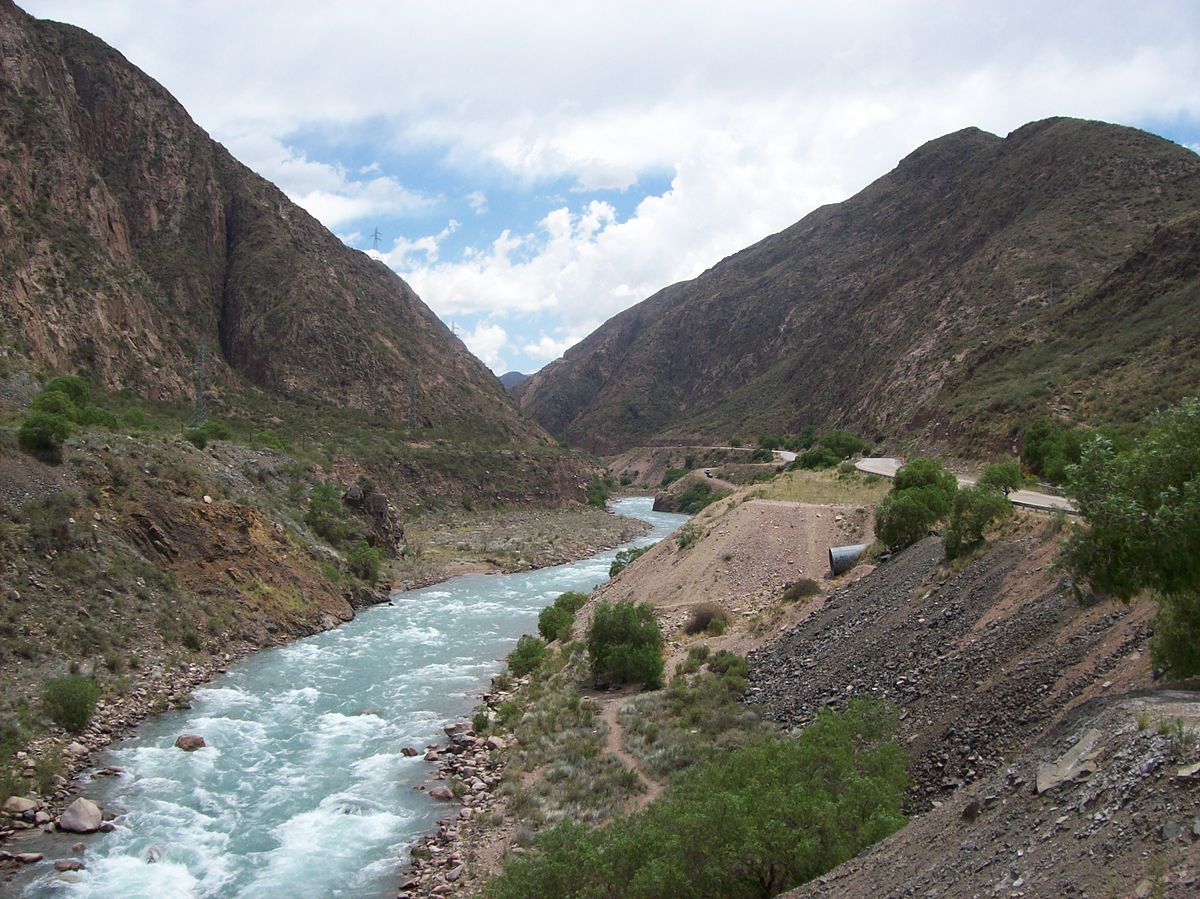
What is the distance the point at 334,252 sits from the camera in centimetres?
9944

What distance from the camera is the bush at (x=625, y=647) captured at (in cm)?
2092

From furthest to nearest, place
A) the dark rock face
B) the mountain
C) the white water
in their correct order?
the mountain
the dark rock face
the white water

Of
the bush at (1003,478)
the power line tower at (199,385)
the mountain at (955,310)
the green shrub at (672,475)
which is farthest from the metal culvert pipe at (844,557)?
the green shrub at (672,475)

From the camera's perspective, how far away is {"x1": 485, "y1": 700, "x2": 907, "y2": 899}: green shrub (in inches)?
376

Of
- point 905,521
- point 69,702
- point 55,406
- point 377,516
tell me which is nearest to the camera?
point 69,702

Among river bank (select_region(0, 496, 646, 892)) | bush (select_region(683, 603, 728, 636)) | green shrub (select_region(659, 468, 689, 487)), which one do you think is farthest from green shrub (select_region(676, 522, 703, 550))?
green shrub (select_region(659, 468, 689, 487))

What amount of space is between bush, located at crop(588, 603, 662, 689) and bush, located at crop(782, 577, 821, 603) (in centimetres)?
431

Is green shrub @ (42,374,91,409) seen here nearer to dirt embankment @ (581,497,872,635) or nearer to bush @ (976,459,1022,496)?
dirt embankment @ (581,497,872,635)

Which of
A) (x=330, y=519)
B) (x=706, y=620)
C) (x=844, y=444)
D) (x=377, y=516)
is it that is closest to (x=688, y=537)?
(x=706, y=620)

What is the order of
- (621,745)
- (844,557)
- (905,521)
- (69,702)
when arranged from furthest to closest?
1. (844,557)
2. (905,521)
3. (69,702)
4. (621,745)

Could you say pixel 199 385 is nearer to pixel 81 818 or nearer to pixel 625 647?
pixel 625 647

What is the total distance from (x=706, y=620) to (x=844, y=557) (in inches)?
187

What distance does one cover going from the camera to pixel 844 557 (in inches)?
1000

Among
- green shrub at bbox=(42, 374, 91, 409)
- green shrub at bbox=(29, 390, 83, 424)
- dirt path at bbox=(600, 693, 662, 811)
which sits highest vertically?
green shrub at bbox=(42, 374, 91, 409)
